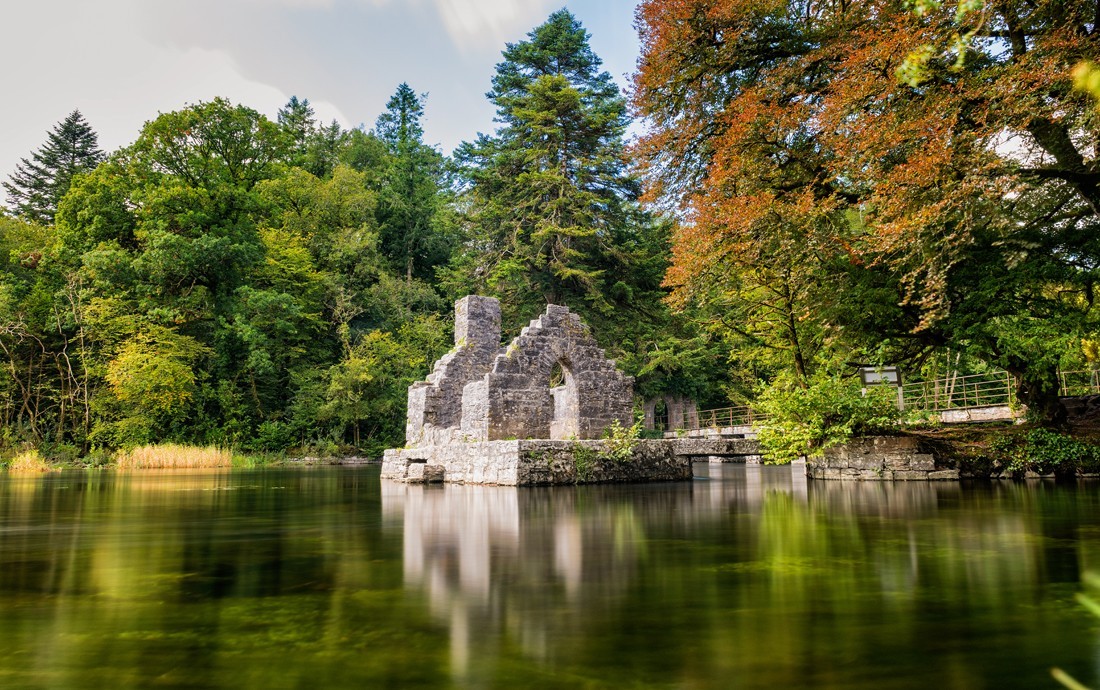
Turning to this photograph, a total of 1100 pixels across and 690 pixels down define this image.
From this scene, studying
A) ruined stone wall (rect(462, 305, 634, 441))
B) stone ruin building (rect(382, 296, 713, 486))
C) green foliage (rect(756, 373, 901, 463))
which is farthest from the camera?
ruined stone wall (rect(462, 305, 634, 441))

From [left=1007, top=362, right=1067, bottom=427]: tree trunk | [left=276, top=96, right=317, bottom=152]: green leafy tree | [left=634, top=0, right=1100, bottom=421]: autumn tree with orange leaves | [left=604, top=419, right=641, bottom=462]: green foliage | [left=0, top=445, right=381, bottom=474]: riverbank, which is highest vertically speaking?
[left=276, top=96, right=317, bottom=152]: green leafy tree

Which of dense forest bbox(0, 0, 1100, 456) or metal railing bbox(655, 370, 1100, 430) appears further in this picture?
metal railing bbox(655, 370, 1100, 430)

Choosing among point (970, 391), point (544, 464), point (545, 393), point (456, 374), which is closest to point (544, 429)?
point (545, 393)

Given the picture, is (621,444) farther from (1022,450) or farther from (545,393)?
(1022,450)

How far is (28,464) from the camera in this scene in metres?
21.9

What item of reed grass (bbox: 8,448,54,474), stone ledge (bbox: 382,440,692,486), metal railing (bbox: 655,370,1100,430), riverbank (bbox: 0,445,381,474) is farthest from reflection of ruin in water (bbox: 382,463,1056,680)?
reed grass (bbox: 8,448,54,474)

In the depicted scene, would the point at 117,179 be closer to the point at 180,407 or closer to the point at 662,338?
the point at 180,407

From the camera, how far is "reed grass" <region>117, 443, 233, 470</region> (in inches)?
902

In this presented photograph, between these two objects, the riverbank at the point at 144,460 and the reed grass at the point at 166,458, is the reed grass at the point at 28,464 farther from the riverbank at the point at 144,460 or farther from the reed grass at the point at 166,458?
the reed grass at the point at 166,458

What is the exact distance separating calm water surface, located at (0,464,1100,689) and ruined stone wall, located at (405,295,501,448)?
1007 cm

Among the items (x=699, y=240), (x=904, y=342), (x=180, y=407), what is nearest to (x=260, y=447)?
(x=180, y=407)

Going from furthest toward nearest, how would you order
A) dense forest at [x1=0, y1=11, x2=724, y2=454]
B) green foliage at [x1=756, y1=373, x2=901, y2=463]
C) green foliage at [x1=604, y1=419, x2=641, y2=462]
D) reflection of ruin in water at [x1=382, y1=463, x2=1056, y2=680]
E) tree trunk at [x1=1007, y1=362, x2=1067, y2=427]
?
1. dense forest at [x1=0, y1=11, x2=724, y2=454]
2. green foliage at [x1=604, y1=419, x2=641, y2=462]
3. green foliage at [x1=756, y1=373, x2=901, y2=463]
4. tree trunk at [x1=1007, y1=362, x2=1067, y2=427]
5. reflection of ruin in water at [x1=382, y1=463, x2=1056, y2=680]

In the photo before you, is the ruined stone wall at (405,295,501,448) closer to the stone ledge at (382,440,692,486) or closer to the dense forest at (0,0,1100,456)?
the stone ledge at (382,440,692,486)

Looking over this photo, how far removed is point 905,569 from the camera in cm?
398
